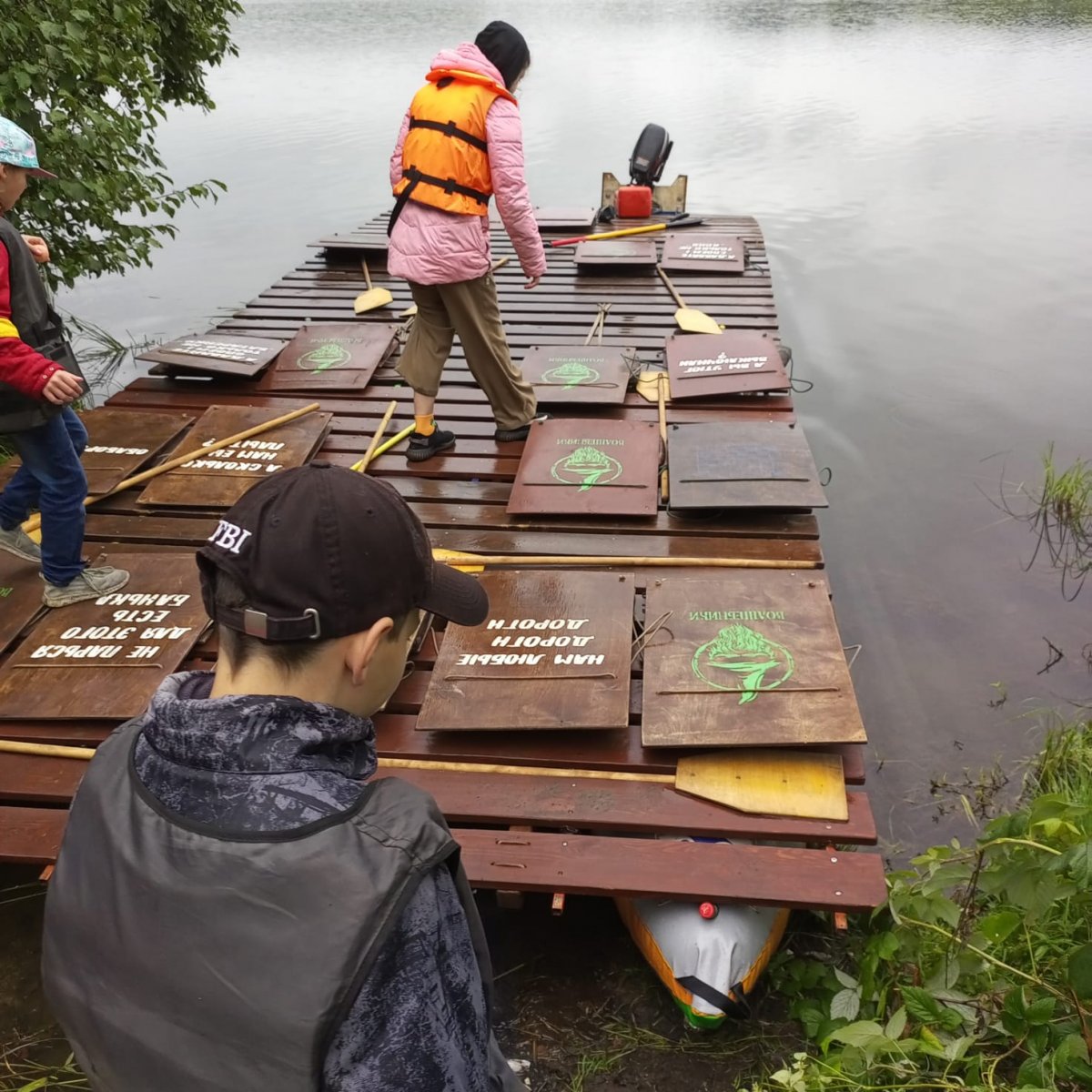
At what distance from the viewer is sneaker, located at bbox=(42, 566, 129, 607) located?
3225 mm

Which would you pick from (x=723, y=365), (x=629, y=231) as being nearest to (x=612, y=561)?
(x=723, y=365)

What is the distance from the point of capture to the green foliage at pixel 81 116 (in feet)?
14.9

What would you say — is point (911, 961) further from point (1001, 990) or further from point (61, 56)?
point (61, 56)

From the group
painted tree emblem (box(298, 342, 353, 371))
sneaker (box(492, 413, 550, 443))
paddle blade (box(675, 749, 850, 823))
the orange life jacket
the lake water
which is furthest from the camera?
painted tree emblem (box(298, 342, 353, 371))

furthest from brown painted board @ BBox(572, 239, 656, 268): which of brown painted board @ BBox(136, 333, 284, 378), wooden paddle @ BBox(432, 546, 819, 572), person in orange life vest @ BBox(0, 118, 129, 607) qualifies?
person in orange life vest @ BBox(0, 118, 129, 607)

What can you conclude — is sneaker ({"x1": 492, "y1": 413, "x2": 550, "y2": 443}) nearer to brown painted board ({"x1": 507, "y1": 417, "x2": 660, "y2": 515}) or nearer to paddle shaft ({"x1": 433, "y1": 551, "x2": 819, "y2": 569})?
brown painted board ({"x1": 507, "y1": 417, "x2": 660, "y2": 515})

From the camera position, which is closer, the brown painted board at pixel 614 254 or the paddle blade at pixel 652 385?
the paddle blade at pixel 652 385

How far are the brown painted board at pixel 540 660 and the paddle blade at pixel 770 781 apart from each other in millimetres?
246

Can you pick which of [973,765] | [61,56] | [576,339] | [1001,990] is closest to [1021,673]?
[973,765]

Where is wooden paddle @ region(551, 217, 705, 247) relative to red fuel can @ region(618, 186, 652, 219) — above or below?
below

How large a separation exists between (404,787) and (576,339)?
196 inches

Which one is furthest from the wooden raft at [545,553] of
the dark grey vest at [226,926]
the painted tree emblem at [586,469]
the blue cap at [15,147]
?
the blue cap at [15,147]

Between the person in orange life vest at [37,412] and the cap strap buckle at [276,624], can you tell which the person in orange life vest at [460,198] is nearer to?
the person in orange life vest at [37,412]

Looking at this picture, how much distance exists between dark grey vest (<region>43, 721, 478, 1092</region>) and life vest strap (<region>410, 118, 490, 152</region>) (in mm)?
3156
